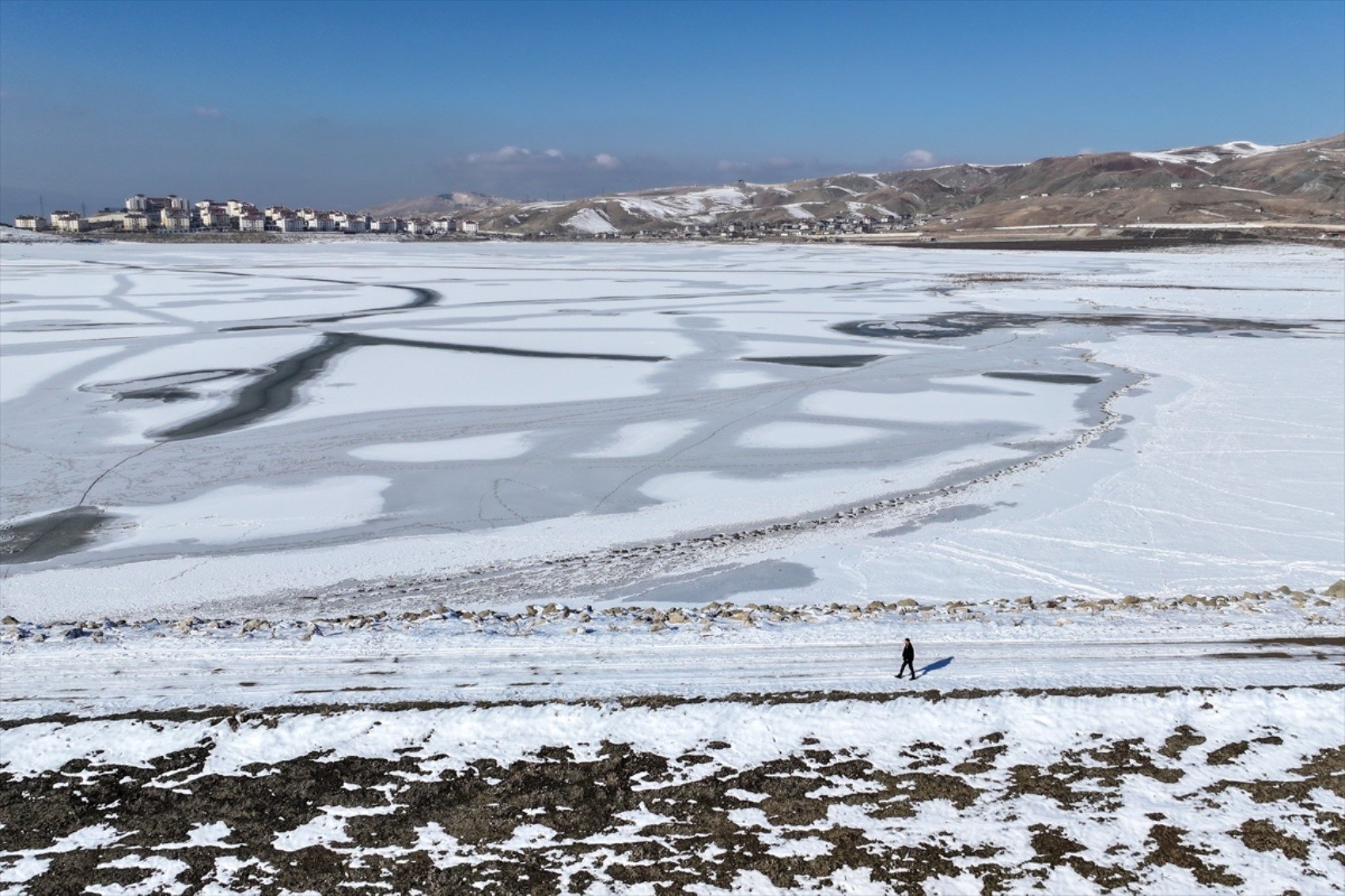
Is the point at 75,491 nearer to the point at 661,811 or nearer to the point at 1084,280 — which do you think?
the point at 661,811

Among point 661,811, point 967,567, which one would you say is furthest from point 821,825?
point 967,567

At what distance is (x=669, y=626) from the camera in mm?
10141

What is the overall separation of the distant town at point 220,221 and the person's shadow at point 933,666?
14865 centimetres

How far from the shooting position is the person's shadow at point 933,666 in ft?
29.4

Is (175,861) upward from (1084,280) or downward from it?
downward

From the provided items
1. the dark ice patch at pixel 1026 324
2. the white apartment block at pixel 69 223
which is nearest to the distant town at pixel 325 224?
the white apartment block at pixel 69 223

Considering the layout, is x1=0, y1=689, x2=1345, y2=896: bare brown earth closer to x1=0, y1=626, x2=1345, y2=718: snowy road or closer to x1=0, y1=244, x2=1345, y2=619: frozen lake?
x1=0, y1=626, x2=1345, y2=718: snowy road

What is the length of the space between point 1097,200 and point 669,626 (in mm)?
119091

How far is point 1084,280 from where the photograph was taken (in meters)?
48.4

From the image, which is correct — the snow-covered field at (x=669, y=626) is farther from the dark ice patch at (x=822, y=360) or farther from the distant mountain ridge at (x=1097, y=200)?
the distant mountain ridge at (x=1097, y=200)

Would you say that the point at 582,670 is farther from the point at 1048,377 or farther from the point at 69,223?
the point at 69,223

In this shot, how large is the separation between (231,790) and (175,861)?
836mm

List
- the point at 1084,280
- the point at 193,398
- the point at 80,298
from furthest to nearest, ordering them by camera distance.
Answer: the point at 1084,280
the point at 80,298
the point at 193,398

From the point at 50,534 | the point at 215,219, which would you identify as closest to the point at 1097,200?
the point at 50,534
